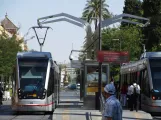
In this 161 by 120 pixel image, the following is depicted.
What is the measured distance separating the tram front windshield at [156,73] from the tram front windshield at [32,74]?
603 cm

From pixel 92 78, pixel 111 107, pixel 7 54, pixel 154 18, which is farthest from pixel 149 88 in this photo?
pixel 154 18

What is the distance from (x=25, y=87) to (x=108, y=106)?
61.0 feet

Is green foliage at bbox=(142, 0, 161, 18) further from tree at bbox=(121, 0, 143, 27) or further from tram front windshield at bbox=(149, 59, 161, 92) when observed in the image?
tram front windshield at bbox=(149, 59, 161, 92)

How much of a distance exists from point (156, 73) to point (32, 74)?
273 inches

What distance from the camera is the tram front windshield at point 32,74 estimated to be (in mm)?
28469

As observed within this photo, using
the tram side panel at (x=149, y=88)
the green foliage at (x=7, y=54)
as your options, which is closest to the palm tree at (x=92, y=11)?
the green foliage at (x=7, y=54)

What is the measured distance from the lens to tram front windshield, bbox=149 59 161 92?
93.2 feet

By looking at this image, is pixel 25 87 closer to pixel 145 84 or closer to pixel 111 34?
pixel 145 84

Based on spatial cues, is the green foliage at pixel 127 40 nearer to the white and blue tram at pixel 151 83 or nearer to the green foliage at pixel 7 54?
the green foliage at pixel 7 54

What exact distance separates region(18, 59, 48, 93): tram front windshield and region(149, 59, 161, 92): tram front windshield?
6034mm

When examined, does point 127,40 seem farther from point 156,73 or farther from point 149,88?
point 149,88

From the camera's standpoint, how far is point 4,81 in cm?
7338

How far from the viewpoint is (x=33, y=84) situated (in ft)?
93.8

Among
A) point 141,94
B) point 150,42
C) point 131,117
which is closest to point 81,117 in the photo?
point 131,117
